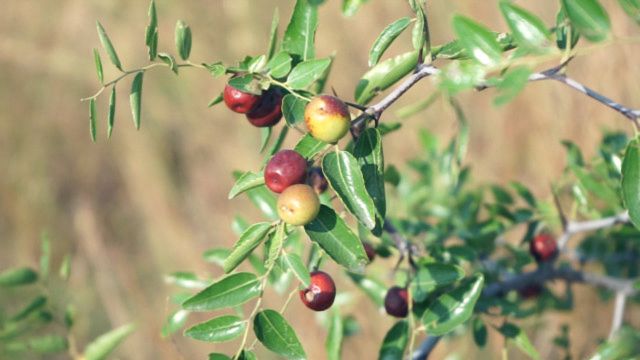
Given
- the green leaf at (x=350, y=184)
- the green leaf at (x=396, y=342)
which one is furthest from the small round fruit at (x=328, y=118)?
the green leaf at (x=396, y=342)

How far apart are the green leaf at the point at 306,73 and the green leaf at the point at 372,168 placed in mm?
129

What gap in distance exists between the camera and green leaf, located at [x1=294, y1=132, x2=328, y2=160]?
1107 mm

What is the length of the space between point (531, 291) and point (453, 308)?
27.2 inches

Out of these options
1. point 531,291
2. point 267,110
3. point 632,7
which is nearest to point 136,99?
point 267,110

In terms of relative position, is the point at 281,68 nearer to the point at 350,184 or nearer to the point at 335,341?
the point at 350,184

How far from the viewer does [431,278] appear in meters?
1.38

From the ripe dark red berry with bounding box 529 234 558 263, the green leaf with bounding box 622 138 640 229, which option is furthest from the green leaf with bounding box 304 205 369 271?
the ripe dark red berry with bounding box 529 234 558 263

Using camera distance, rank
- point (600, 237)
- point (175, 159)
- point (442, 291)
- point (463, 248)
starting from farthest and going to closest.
Answer: 1. point (175, 159)
2. point (600, 237)
3. point (463, 248)
4. point (442, 291)

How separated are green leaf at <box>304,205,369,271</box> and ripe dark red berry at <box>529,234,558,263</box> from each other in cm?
84

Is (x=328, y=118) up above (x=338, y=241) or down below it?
above

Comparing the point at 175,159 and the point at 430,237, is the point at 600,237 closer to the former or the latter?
the point at 430,237

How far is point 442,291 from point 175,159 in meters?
4.48

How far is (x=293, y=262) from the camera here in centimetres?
110

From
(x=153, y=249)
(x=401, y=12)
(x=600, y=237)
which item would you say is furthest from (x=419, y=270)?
(x=153, y=249)
